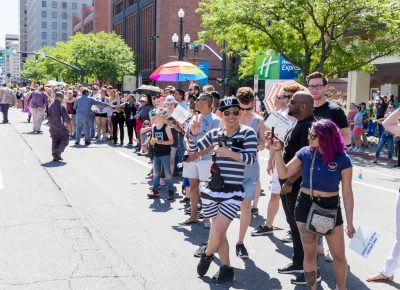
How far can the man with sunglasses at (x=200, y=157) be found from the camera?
656cm

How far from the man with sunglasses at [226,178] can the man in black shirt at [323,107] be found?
787 mm

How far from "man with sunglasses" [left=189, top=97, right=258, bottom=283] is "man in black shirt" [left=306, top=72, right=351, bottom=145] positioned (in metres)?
0.79

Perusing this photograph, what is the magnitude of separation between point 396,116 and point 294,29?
57.5 ft

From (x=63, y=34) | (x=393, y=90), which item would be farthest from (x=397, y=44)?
(x=63, y=34)

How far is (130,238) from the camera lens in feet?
21.3

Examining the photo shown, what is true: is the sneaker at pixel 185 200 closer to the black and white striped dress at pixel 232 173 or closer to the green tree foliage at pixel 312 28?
the black and white striped dress at pixel 232 173

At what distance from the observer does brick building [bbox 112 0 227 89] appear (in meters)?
54.1

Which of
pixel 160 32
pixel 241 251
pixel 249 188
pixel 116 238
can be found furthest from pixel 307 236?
pixel 160 32

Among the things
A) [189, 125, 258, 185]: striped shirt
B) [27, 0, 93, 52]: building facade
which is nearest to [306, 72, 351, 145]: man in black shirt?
[189, 125, 258, 185]: striped shirt

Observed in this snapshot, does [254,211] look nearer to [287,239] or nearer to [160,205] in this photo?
[287,239]

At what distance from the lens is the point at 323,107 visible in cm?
524

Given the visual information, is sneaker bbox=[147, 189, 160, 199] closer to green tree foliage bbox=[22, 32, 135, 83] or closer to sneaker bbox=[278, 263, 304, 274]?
sneaker bbox=[278, 263, 304, 274]

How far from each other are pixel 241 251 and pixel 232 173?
51.4 inches

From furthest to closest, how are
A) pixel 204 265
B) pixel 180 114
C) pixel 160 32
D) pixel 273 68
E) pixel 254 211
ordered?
pixel 160 32 < pixel 273 68 < pixel 254 211 < pixel 180 114 < pixel 204 265
